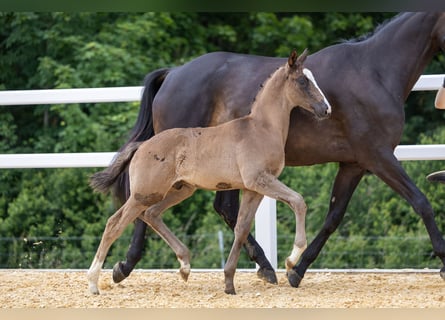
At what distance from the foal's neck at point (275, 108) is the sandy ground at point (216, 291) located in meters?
1.03

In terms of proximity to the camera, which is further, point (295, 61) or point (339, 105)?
point (339, 105)

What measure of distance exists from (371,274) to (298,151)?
1334 millimetres

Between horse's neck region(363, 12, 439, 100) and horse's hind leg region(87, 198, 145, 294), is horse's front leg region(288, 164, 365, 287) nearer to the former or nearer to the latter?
horse's neck region(363, 12, 439, 100)

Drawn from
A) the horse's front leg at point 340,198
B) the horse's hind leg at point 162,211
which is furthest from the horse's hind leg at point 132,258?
the horse's front leg at point 340,198

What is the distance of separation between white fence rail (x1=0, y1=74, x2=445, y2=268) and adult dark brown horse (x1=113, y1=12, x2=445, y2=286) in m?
0.65

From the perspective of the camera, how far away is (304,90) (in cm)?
504

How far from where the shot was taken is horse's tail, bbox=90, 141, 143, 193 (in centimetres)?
537

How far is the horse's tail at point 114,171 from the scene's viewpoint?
5.37m

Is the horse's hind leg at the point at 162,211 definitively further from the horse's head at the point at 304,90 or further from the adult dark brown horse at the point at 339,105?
the horse's head at the point at 304,90

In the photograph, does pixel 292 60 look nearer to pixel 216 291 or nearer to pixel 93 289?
pixel 216 291

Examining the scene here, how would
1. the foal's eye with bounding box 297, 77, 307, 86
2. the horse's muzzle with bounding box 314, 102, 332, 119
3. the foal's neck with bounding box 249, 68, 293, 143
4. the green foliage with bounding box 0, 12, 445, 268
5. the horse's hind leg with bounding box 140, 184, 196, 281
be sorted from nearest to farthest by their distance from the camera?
1. the horse's muzzle with bounding box 314, 102, 332, 119
2. the foal's eye with bounding box 297, 77, 307, 86
3. the foal's neck with bounding box 249, 68, 293, 143
4. the horse's hind leg with bounding box 140, 184, 196, 281
5. the green foliage with bounding box 0, 12, 445, 268

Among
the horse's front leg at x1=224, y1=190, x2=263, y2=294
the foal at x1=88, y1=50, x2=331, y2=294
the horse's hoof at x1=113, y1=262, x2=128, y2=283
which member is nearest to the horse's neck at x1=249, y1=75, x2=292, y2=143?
the foal at x1=88, y1=50, x2=331, y2=294

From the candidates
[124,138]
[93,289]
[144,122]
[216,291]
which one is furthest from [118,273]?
[124,138]

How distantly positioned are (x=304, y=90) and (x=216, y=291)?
1.42 m
